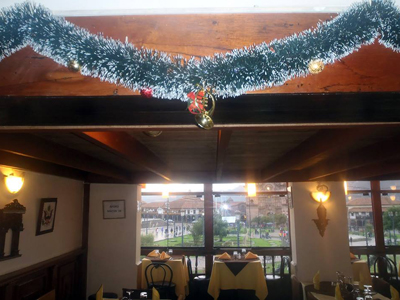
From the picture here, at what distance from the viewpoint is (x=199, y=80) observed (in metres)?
1.13

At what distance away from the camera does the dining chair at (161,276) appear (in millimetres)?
5293

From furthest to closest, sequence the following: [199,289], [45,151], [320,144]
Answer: [199,289]
[45,151]
[320,144]

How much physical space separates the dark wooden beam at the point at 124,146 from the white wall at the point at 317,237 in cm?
349

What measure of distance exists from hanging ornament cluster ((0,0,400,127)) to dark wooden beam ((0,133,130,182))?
1489mm

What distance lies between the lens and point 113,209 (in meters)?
6.14

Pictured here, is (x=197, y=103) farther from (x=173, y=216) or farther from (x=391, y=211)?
(x=391, y=211)

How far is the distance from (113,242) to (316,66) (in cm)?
573

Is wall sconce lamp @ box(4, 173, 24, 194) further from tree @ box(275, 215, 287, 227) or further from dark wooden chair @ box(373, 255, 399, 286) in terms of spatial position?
dark wooden chair @ box(373, 255, 399, 286)

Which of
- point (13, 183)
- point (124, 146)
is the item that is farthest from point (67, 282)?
point (124, 146)

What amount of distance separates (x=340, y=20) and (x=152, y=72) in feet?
2.27

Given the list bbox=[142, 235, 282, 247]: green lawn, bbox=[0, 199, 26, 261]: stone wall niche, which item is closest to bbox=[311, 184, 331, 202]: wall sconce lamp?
bbox=[142, 235, 282, 247]: green lawn

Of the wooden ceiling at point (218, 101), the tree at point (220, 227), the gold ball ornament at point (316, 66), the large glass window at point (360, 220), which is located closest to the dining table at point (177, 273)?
the tree at point (220, 227)

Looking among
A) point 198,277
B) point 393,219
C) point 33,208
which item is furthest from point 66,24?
point 393,219

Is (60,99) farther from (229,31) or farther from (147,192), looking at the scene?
(147,192)
